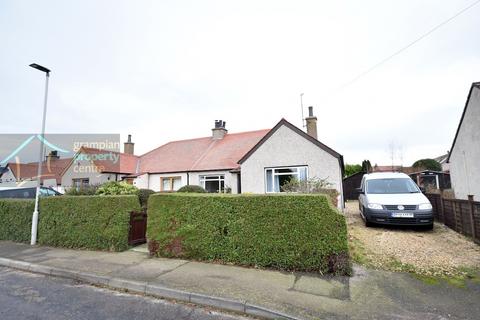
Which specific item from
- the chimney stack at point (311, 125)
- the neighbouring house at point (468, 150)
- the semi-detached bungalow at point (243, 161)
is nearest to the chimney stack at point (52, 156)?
the semi-detached bungalow at point (243, 161)

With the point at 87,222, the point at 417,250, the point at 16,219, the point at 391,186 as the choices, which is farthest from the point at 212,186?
the point at 417,250

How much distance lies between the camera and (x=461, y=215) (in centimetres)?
746

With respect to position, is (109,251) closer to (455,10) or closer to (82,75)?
(82,75)

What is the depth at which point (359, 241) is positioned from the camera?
23.3 ft

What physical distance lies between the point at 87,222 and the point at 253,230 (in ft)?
17.6

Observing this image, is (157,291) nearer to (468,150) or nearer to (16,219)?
(16,219)

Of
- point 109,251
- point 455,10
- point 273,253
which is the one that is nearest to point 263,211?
point 273,253

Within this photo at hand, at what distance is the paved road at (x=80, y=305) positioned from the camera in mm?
3820

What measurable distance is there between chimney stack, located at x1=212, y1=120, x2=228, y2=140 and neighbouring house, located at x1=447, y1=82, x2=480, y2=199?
15.4 meters

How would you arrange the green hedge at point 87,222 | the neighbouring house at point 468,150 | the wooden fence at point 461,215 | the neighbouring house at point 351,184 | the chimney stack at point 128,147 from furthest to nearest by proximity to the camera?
1. the chimney stack at point 128,147
2. the neighbouring house at point 351,184
3. the neighbouring house at point 468,150
4. the green hedge at point 87,222
5. the wooden fence at point 461,215

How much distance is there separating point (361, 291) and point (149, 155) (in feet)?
71.8

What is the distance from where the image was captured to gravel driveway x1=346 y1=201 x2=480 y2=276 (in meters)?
5.33

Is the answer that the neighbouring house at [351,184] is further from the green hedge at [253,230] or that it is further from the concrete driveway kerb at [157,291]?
the concrete driveway kerb at [157,291]

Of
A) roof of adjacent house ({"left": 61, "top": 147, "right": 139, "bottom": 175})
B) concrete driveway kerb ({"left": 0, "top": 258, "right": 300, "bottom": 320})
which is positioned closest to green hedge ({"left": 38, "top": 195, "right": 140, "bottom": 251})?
concrete driveway kerb ({"left": 0, "top": 258, "right": 300, "bottom": 320})
